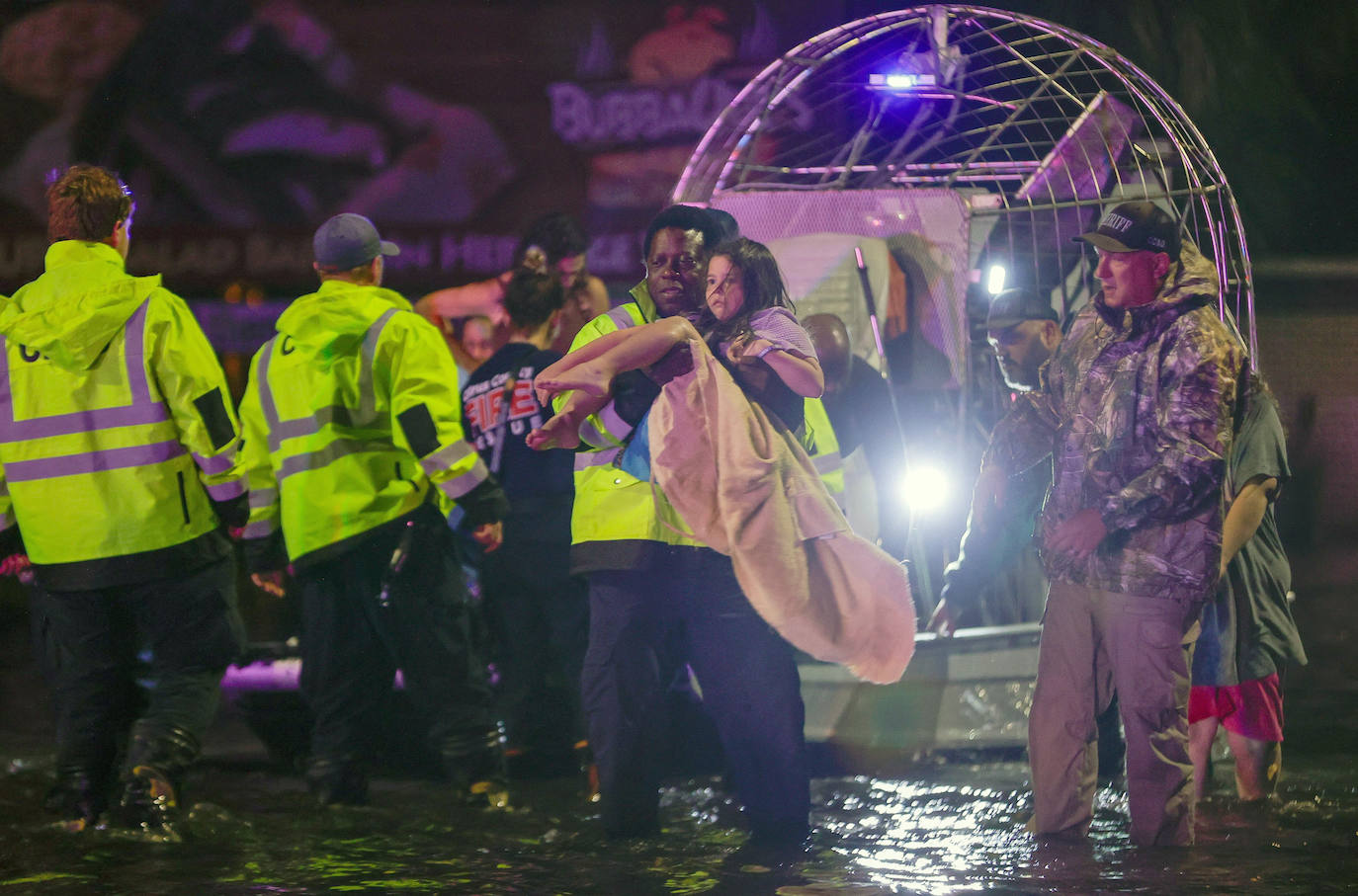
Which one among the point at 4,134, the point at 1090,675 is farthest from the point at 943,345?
the point at 4,134

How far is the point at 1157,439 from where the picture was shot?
14.0 feet

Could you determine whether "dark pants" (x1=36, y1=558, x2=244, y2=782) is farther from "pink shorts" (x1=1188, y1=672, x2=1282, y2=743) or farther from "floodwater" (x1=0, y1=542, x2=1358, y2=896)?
"pink shorts" (x1=1188, y1=672, x2=1282, y2=743)

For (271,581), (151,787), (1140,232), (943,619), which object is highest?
(1140,232)

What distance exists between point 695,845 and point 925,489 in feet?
8.11

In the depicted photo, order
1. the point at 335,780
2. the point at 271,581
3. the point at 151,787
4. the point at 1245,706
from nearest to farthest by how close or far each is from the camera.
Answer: the point at 151,787
the point at 1245,706
the point at 335,780
the point at 271,581

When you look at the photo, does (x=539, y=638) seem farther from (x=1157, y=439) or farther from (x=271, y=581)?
(x=1157, y=439)

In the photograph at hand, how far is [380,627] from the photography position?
5121 mm

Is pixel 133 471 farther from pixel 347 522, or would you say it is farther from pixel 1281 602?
pixel 1281 602

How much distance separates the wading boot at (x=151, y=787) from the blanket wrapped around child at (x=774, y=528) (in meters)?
1.78

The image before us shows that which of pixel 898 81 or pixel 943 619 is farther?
pixel 898 81

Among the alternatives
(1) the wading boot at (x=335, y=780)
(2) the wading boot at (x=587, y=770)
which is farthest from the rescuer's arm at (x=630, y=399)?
(1) the wading boot at (x=335, y=780)

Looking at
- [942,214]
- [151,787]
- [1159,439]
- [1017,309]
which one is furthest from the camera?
[942,214]

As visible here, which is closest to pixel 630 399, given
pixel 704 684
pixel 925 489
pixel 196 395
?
pixel 704 684

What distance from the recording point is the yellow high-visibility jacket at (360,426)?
16.5 ft
